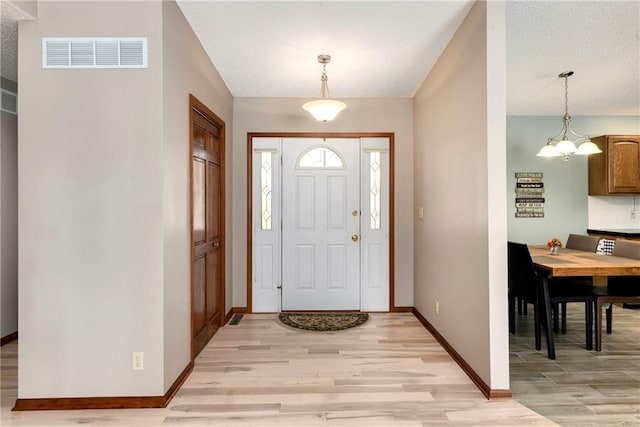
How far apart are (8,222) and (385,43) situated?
387 centimetres

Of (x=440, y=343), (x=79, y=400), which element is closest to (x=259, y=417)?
(x=79, y=400)

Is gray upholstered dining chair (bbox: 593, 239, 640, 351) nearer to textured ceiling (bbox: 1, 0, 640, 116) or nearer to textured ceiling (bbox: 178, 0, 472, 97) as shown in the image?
textured ceiling (bbox: 1, 0, 640, 116)

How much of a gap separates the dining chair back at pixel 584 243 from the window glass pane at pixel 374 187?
93.3 inches

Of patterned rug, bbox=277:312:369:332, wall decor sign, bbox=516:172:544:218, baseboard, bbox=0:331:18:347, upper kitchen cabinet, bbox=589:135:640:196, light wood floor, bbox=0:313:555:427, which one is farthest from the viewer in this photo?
wall decor sign, bbox=516:172:544:218

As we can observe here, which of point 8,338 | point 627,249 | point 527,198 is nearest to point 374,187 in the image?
point 527,198

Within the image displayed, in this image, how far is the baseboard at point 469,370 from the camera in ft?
7.53

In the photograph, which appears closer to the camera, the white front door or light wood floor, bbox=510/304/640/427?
light wood floor, bbox=510/304/640/427

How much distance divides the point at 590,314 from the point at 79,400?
13.3 ft

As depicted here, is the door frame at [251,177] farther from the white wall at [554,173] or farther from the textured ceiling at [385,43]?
the white wall at [554,173]

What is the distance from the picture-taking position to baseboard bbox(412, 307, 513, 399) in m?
2.29

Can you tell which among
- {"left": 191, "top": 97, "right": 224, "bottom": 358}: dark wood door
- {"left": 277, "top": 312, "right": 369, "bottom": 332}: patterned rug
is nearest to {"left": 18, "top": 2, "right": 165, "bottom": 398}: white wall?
{"left": 191, "top": 97, "right": 224, "bottom": 358}: dark wood door

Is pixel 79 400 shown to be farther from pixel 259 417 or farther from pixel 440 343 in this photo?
pixel 440 343

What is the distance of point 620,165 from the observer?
4.91 meters

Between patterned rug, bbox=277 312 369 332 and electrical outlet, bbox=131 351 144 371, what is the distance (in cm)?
179
